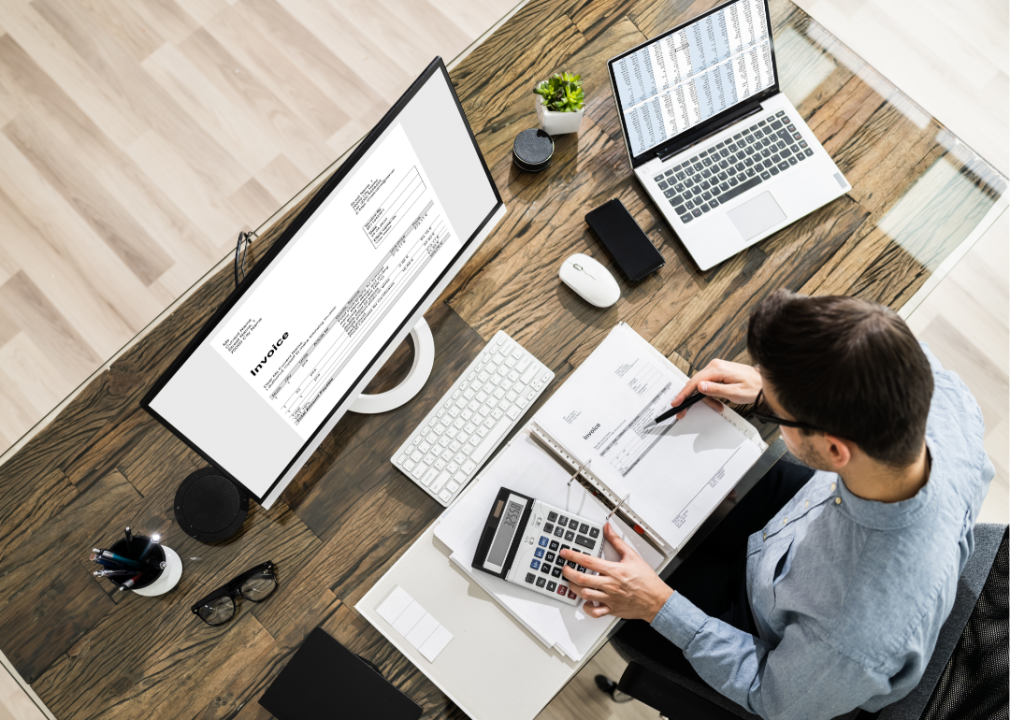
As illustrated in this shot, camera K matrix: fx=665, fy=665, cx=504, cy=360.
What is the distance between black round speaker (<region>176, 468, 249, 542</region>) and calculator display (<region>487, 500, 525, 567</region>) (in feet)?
1.46

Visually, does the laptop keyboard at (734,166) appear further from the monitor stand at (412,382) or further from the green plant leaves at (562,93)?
the monitor stand at (412,382)

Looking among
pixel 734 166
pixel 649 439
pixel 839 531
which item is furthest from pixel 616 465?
pixel 734 166

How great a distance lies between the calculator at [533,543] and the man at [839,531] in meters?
0.03

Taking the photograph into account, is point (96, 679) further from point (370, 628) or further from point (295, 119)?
point (295, 119)

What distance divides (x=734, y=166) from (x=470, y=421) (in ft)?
2.39

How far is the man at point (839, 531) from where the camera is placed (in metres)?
0.85

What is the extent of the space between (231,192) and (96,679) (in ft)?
5.33

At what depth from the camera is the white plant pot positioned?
1304 mm

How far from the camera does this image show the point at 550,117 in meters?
1.31

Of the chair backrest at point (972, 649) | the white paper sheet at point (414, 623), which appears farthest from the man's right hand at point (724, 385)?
the white paper sheet at point (414, 623)

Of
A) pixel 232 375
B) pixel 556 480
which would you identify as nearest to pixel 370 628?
pixel 556 480

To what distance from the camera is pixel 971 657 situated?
3.25ft

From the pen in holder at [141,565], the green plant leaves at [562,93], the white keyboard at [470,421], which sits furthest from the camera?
the green plant leaves at [562,93]

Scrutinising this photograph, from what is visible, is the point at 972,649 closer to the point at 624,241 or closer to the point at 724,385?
the point at 724,385
